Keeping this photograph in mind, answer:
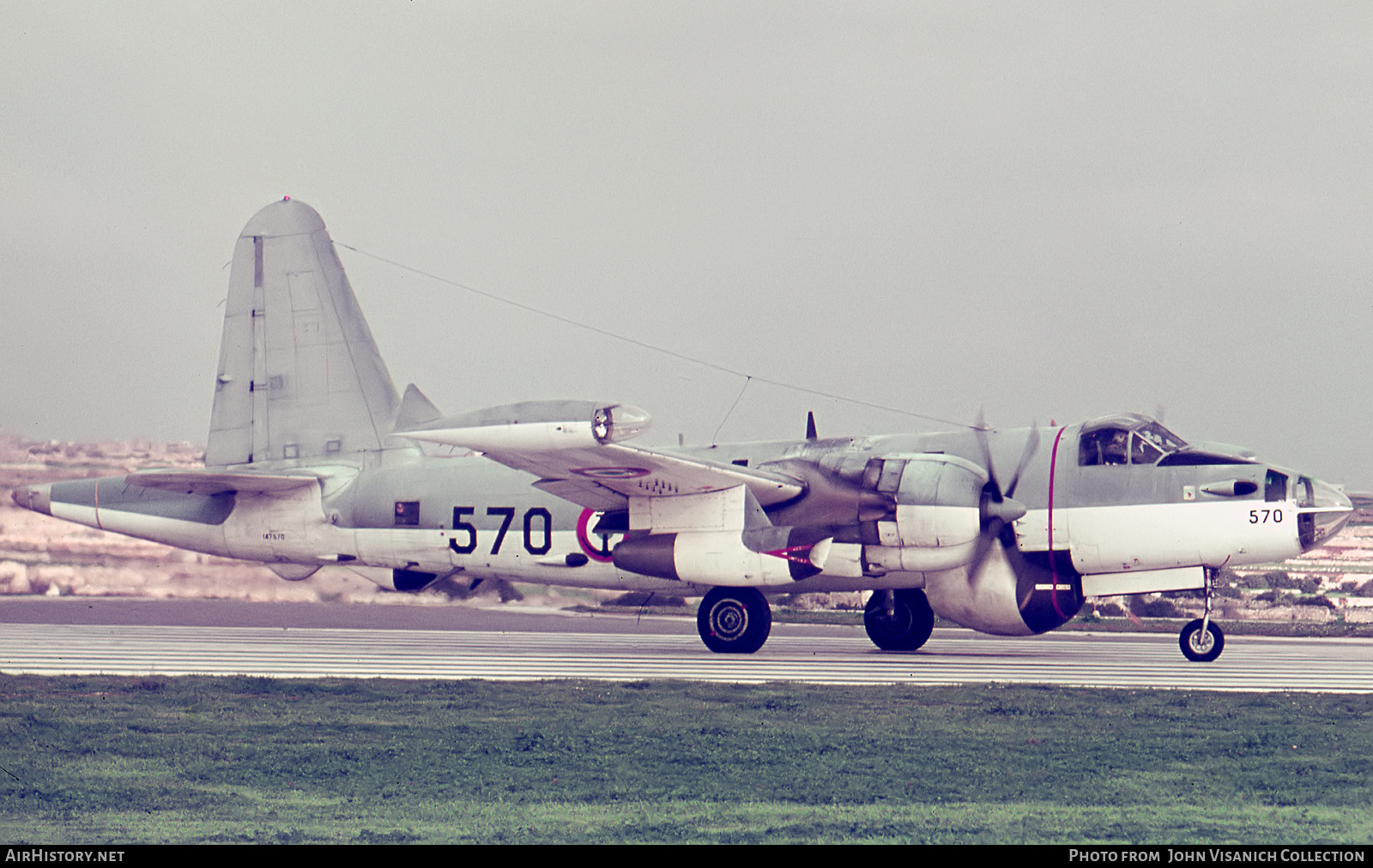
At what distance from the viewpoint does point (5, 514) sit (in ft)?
85.6

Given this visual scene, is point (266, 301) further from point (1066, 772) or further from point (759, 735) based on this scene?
point (1066, 772)

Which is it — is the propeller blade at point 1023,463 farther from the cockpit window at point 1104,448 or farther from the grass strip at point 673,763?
the grass strip at point 673,763

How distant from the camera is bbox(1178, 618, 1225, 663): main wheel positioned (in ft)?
61.9

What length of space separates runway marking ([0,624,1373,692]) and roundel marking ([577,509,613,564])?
1446 mm

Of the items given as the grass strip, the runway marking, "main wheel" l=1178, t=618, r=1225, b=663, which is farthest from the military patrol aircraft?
the grass strip

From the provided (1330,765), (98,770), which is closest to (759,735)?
(1330,765)

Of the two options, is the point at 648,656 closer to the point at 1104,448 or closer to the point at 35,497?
the point at 1104,448

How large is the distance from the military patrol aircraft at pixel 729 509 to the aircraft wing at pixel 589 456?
0.03 m

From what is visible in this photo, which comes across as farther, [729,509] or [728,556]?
[729,509]

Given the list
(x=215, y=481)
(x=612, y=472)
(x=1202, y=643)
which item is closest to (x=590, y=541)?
(x=612, y=472)

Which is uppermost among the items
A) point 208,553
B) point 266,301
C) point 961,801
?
point 266,301

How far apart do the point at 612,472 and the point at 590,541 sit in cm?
258

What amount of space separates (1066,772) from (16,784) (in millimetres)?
7188

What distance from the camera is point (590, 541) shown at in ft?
69.7
